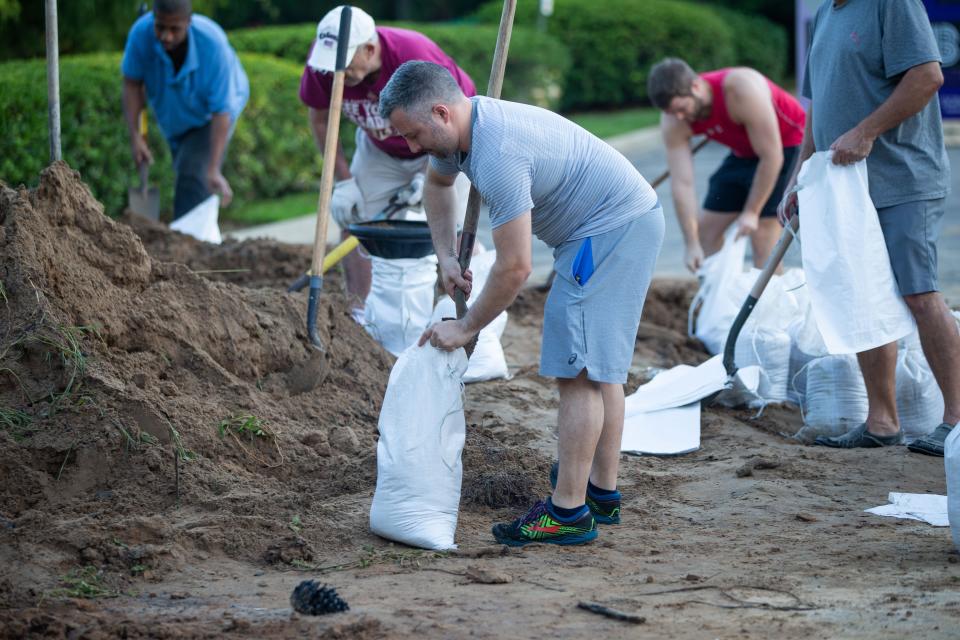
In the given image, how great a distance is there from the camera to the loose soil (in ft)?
9.89

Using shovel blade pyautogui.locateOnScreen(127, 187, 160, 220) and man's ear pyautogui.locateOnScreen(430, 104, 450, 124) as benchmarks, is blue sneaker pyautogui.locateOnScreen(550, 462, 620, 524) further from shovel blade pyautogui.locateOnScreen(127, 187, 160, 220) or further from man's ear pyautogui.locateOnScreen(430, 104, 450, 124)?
shovel blade pyautogui.locateOnScreen(127, 187, 160, 220)

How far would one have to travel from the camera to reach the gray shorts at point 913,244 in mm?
4594

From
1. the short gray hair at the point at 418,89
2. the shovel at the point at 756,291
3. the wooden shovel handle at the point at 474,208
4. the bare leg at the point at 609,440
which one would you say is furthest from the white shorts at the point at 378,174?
the short gray hair at the point at 418,89

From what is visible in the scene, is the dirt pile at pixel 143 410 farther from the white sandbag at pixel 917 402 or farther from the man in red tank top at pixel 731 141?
the man in red tank top at pixel 731 141

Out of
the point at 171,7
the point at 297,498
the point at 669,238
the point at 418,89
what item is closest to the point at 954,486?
the point at 418,89

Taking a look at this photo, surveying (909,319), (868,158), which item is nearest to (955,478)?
(909,319)

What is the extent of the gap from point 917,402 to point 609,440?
198cm

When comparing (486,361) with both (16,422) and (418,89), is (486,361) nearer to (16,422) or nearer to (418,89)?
(16,422)

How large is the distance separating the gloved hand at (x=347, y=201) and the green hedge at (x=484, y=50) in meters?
8.40

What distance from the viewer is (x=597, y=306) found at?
3.60m

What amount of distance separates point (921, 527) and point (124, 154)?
24.4 ft

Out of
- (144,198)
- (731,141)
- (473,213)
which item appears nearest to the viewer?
(473,213)

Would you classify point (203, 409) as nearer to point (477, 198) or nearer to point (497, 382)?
point (477, 198)

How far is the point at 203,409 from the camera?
4266 millimetres
